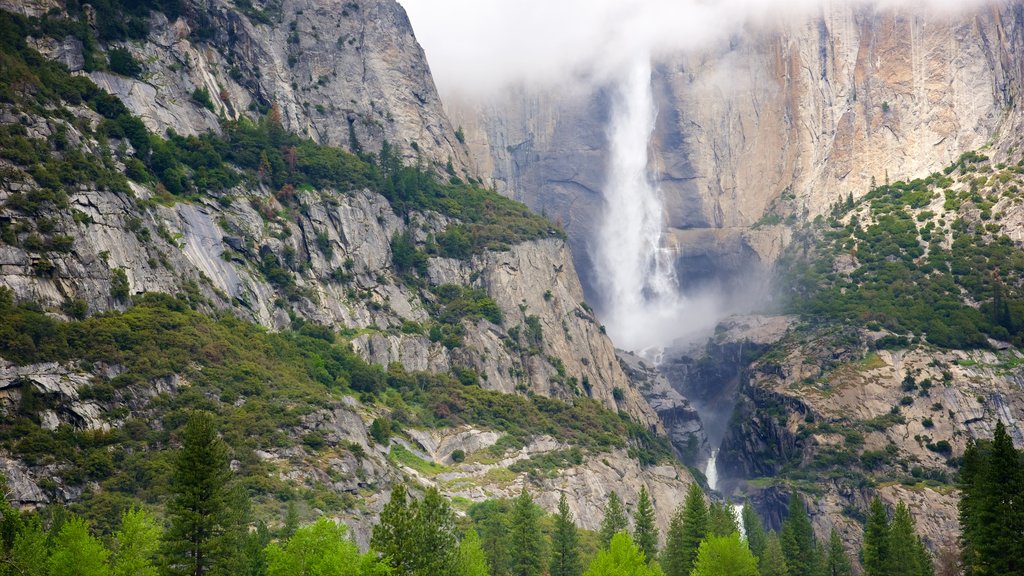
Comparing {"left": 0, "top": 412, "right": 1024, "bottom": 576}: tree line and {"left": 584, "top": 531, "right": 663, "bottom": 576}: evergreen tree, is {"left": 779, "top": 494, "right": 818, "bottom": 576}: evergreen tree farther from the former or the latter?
{"left": 584, "top": 531, "right": 663, "bottom": 576}: evergreen tree

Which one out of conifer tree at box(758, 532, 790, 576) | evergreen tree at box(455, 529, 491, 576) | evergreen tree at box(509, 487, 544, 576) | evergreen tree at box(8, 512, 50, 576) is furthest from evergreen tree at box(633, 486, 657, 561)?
evergreen tree at box(8, 512, 50, 576)

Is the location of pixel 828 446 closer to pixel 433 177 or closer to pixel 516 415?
pixel 516 415

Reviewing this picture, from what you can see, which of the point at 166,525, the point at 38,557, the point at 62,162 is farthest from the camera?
the point at 62,162

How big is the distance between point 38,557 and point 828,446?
12559 cm

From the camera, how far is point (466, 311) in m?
169

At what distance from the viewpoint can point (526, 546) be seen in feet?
332

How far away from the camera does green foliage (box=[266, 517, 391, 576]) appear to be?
2778 inches

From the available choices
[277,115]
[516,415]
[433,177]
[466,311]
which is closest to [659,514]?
[516,415]

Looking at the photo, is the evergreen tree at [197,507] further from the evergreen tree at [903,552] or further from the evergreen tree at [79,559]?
the evergreen tree at [903,552]

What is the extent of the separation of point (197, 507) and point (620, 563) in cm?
3062

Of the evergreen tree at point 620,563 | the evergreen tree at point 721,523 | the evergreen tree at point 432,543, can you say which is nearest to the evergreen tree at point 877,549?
the evergreen tree at point 721,523

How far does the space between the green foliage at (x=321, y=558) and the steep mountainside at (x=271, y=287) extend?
28.6 m

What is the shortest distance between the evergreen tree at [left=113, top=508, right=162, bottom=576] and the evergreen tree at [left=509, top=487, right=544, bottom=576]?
3442 cm

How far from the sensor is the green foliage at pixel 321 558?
70562mm
